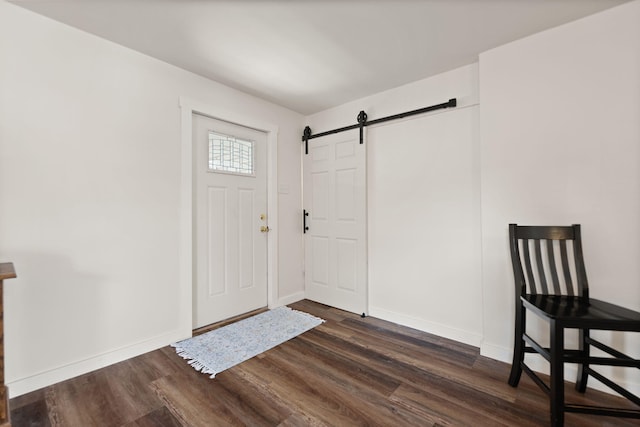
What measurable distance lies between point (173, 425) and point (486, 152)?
267 cm

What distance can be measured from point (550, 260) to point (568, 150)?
2.42ft

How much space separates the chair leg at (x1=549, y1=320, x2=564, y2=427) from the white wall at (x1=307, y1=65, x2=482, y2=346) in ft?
3.13

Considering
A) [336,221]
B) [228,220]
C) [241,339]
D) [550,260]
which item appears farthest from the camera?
[336,221]

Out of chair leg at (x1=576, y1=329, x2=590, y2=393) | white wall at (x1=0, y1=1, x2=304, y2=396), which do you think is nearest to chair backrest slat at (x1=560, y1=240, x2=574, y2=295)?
chair leg at (x1=576, y1=329, x2=590, y2=393)

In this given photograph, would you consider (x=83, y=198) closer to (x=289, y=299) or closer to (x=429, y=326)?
(x=289, y=299)

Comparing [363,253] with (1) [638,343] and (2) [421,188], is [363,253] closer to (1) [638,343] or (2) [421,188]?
(2) [421,188]

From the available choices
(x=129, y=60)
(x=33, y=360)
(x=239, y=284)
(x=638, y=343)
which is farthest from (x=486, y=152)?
(x=33, y=360)

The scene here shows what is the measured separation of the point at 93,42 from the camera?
1931 millimetres

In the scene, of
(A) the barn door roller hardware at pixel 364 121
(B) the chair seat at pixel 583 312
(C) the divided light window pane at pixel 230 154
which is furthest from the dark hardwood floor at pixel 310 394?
(A) the barn door roller hardware at pixel 364 121

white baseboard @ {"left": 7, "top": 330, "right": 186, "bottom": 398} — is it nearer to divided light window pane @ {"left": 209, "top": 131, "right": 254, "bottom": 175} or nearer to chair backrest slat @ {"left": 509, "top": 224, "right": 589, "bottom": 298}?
divided light window pane @ {"left": 209, "top": 131, "right": 254, "bottom": 175}

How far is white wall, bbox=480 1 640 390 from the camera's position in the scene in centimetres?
161

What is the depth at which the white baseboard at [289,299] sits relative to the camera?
124 inches

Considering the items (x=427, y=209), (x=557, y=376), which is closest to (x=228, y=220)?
(x=427, y=209)

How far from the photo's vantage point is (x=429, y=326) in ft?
8.27
